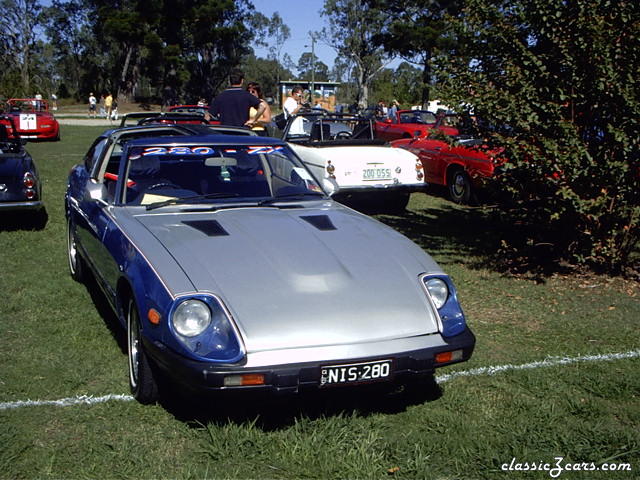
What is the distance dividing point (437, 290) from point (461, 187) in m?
8.15

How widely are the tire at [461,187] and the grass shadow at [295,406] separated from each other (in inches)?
303

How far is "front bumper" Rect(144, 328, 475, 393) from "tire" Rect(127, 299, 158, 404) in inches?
13.0

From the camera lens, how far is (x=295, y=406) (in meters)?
3.96

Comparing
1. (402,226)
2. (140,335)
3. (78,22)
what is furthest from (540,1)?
(78,22)

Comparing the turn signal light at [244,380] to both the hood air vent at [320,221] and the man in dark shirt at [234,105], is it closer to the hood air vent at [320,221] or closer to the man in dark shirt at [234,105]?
the hood air vent at [320,221]

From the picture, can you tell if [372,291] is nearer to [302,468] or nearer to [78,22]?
[302,468]

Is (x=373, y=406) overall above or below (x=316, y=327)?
below

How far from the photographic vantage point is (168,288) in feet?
11.6

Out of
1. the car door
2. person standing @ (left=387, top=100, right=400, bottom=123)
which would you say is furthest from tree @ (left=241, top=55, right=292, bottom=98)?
the car door

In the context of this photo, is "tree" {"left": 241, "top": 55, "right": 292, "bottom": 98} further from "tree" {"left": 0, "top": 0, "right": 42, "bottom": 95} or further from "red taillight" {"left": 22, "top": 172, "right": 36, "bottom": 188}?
"red taillight" {"left": 22, "top": 172, "right": 36, "bottom": 188}

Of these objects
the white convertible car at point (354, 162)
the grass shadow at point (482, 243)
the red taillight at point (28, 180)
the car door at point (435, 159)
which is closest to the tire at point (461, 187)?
the car door at point (435, 159)

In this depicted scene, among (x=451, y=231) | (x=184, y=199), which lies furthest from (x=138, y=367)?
(x=451, y=231)

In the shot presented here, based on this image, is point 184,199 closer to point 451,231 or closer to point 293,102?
point 451,231

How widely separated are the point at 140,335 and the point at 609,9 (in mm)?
5200
